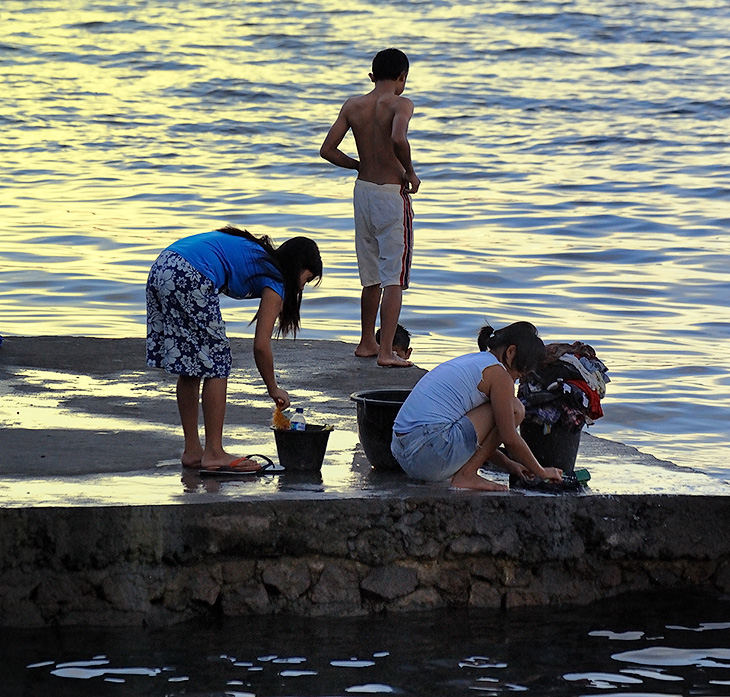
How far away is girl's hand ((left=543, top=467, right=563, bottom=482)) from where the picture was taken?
5941 mm

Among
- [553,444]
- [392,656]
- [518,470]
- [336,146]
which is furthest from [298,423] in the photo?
[336,146]

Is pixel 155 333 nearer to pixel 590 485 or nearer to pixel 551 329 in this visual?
pixel 590 485

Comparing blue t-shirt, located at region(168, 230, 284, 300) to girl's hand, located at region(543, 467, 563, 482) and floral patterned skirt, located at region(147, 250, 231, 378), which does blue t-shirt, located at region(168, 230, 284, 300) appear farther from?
girl's hand, located at region(543, 467, 563, 482)

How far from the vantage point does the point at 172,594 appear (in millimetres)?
5535

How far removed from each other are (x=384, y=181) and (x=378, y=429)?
299 centimetres

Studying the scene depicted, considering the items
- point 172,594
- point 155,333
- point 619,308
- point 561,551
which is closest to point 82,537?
point 172,594

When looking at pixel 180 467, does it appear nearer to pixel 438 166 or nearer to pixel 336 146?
pixel 336 146

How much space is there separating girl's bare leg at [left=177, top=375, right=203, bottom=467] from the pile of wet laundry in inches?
60.1

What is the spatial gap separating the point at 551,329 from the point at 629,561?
6.25 m

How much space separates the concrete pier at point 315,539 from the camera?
5.45 m

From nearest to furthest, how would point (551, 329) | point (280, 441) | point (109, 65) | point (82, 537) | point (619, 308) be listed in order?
point (82, 537) → point (280, 441) → point (551, 329) → point (619, 308) → point (109, 65)

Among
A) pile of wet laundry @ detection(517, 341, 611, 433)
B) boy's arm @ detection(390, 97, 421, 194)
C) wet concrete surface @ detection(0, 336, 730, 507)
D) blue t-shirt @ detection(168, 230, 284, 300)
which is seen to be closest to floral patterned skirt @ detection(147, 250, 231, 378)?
blue t-shirt @ detection(168, 230, 284, 300)

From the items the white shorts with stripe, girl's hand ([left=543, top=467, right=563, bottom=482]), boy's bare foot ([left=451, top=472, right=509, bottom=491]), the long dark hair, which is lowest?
boy's bare foot ([left=451, top=472, right=509, bottom=491])

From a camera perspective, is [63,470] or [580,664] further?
[63,470]
